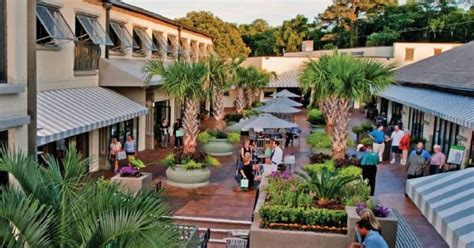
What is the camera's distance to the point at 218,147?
83.5 ft

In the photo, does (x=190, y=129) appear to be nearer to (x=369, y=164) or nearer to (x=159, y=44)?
(x=369, y=164)

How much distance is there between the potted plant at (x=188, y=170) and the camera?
18297 mm

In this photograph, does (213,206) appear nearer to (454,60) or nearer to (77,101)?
(77,101)

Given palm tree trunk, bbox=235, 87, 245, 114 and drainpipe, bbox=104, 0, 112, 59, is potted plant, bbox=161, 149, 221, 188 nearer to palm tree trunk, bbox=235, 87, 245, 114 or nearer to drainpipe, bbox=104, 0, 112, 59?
drainpipe, bbox=104, 0, 112, 59

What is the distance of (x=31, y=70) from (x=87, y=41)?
9.79 m

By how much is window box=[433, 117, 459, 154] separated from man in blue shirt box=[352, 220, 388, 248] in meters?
13.9

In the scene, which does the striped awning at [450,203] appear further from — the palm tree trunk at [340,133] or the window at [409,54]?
the window at [409,54]

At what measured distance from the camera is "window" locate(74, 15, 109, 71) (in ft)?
65.2

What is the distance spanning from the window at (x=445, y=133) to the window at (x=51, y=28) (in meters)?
15.4

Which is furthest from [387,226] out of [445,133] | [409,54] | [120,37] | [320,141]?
[409,54]

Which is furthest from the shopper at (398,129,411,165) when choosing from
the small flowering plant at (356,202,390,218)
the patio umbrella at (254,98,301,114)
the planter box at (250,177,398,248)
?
the planter box at (250,177,398,248)

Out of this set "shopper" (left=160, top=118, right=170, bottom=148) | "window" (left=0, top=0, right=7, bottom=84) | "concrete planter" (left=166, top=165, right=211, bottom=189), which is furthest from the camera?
"shopper" (left=160, top=118, right=170, bottom=148)

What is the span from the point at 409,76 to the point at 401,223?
21130mm

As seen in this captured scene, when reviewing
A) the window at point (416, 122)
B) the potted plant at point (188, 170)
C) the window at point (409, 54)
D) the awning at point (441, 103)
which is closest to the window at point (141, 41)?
the potted plant at point (188, 170)
